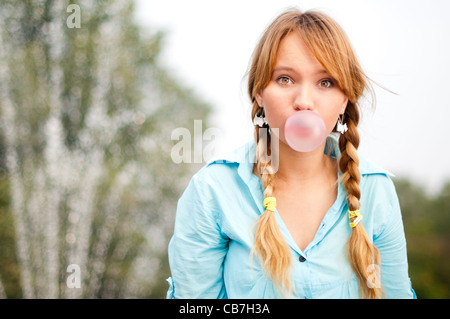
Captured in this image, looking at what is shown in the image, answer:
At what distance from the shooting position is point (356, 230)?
43.2 inches

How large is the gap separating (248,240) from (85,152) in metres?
6.68

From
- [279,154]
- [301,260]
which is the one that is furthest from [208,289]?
[279,154]

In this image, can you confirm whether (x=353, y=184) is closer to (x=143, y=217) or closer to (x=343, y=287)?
(x=343, y=287)

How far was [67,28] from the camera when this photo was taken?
684 cm

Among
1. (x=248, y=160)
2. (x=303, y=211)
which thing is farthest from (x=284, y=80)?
(x=303, y=211)

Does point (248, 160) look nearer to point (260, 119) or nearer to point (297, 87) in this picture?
point (260, 119)

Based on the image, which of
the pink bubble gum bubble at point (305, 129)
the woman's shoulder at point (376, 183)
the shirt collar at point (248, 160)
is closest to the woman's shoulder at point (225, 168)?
the shirt collar at point (248, 160)

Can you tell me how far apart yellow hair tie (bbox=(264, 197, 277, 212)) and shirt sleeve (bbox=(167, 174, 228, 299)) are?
0.14 metres

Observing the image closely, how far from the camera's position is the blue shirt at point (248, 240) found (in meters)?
1.08

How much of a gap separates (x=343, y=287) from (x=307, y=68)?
586mm

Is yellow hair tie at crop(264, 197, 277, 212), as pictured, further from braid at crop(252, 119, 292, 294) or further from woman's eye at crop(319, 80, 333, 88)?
woman's eye at crop(319, 80, 333, 88)

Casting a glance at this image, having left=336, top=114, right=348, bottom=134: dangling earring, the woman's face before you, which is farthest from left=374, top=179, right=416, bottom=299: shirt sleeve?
the woman's face

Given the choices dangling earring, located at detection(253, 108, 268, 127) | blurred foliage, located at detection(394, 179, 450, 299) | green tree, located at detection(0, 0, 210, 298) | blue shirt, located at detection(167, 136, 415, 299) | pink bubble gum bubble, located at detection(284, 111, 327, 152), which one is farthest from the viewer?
blurred foliage, located at detection(394, 179, 450, 299)

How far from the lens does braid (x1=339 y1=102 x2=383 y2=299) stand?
3.53ft
